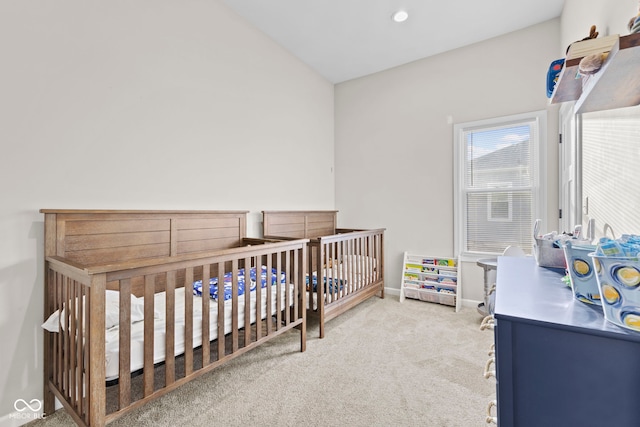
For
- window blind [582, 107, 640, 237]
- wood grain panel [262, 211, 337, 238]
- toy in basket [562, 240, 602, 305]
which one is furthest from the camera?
wood grain panel [262, 211, 337, 238]

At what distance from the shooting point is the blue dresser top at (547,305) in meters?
0.65

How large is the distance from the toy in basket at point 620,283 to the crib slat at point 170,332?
1533 millimetres

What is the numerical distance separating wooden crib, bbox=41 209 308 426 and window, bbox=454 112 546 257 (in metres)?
2.03

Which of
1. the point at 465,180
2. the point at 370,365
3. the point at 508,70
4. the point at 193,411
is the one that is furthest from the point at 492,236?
the point at 193,411

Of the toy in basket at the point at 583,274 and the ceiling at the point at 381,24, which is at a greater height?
the ceiling at the point at 381,24

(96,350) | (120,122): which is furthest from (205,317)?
(120,122)

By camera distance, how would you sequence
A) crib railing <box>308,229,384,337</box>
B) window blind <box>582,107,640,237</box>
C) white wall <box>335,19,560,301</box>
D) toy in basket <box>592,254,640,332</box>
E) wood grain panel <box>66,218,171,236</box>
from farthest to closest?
white wall <box>335,19,560,301</box>
crib railing <box>308,229,384,337</box>
wood grain panel <box>66,218,171,236</box>
window blind <box>582,107,640,237</box>
toy in basket <box>592,254,640,332</box>

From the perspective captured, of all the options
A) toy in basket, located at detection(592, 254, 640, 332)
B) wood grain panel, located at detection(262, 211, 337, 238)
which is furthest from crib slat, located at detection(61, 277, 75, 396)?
toy in basket, located at detection(592, 254, 640, 332)

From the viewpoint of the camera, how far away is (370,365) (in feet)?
6.50

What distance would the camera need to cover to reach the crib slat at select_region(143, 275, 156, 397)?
1.33 metres

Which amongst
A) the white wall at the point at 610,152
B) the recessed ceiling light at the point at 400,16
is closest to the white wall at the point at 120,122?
the recessed ceiling light at the point at 400,16

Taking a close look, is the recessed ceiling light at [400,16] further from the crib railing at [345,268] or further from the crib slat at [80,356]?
the crib slat at [80,356]

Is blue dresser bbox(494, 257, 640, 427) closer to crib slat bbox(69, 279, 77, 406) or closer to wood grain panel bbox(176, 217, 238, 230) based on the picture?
crib slat bbox(69, 279, 77, 406)

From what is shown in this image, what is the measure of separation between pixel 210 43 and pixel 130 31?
2.12ft
